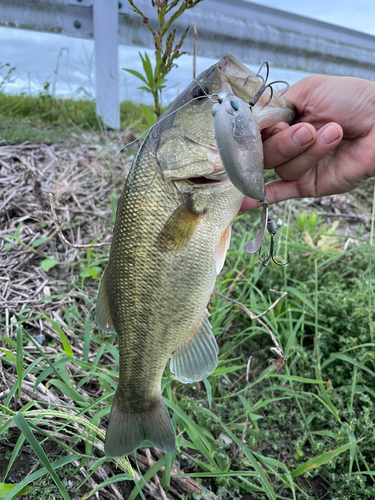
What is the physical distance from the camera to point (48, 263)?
8.32 feet

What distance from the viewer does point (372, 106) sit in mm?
1627

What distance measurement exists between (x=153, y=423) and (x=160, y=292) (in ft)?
1.77

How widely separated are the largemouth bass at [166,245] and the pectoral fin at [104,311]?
0.04 meters

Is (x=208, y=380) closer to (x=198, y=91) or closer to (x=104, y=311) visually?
(x=104, y=311)

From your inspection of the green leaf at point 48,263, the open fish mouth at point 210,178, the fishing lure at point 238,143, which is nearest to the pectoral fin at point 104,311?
the open fish mouth at point 210,178

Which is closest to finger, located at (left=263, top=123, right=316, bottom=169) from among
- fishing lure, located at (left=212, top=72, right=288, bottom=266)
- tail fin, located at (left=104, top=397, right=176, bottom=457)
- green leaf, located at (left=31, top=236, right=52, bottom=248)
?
fishing lure, located at (left=212, top=72, right=288, bottom=266)

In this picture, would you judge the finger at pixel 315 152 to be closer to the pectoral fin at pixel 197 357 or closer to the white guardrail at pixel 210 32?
the pectoral fin at pixel 197 357

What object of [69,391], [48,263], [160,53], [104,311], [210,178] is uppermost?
[160,53]

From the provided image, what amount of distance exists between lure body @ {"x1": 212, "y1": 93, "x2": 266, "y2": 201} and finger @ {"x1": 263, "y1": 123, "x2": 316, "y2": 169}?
44cm

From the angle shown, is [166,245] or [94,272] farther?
[94,272]

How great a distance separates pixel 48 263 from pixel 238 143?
197 cm

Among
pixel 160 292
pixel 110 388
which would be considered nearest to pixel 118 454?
pixel 110 388

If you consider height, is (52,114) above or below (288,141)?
below

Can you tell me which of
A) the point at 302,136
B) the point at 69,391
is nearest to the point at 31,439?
the point at 69,391
